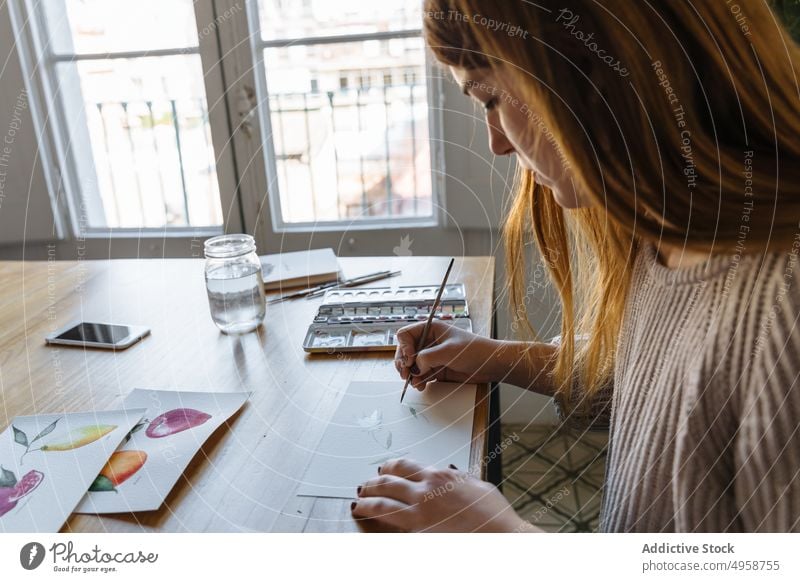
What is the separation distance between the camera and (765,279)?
49 cm

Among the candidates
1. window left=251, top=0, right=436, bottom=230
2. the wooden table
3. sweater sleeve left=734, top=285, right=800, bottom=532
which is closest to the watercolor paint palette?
the wooden table

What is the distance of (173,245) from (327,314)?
1003 mm

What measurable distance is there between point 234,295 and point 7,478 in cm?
38

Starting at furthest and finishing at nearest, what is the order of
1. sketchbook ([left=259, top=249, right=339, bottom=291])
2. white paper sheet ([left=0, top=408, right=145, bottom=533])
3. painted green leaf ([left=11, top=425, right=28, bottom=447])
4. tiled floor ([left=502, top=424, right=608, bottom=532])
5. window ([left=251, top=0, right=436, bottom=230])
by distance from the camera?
1. window ([left=251, top=0, right=436, bottom=230])
2. tiled floor ([left=502, top=424, right=608, bottom=532])
3. sketchbook ([left=259, top=249, right=339, bottom=291])
4. painted green leaf ([left=11, top=425, right=28, bottom=447])
5. white paper sheet ([left=0, top=408, right=145, bottom=533])

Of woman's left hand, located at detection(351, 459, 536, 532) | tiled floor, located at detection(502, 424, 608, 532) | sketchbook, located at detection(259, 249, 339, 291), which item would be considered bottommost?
tiled floor, located at detection(502, 424, 608, 532)

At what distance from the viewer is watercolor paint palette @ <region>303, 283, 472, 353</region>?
34.4 inches

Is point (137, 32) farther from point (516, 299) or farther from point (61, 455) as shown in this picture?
point (61, 455)

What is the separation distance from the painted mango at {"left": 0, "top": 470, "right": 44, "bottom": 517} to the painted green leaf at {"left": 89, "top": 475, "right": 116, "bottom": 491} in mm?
50

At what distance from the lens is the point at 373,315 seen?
0.95 metres

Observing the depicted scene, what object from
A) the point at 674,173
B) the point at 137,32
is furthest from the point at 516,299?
the point at 137,32

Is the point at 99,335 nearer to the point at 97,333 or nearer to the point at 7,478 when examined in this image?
the point at 97,333

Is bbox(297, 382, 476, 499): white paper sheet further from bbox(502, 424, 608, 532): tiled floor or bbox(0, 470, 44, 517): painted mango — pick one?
bbox(502, 424, 608, 532): tiled floor

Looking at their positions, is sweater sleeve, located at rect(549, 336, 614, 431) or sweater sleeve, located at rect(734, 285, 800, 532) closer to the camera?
sweater sleeve, located at rect(734, 285, 800, 532)

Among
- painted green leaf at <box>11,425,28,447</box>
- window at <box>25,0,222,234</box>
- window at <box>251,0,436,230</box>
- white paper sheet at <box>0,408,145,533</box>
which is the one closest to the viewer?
white paper sheet at <box>0,408,145,533</box>
